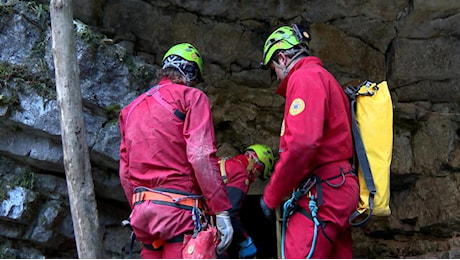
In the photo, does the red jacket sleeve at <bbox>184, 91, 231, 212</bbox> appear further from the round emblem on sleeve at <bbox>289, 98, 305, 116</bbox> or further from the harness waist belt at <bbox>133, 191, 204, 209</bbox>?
the round emblem on sleeve at <bbox>289, 98, 305, 116</bbox>

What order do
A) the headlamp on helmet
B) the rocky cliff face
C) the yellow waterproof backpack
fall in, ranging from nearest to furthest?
the yellow waterproof backpack → the headlamp on helmet → the rocky cliff face

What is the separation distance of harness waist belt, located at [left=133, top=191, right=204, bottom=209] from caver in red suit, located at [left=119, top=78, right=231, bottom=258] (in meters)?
0.04

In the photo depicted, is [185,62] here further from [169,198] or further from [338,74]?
[338,74]

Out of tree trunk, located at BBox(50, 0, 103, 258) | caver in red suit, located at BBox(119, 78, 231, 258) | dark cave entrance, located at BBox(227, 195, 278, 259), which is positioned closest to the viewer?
caver in red suit, located at BBox(119, 78, 231, 258)

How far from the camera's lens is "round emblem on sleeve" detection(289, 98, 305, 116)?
11.9 feet

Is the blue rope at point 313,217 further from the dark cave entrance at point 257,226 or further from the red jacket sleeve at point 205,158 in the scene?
the dark cave entrance at point 257,226

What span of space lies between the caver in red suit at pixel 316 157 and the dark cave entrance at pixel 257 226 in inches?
124

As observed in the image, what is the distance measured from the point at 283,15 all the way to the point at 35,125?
319 cm

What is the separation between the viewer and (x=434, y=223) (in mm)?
6680

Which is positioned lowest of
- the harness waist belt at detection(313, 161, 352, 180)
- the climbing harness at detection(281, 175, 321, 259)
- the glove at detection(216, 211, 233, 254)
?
the glove at detection(216, 211, 233, 254)

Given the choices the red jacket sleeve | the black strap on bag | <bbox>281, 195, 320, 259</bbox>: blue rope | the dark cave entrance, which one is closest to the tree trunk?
the red jacket sleeve

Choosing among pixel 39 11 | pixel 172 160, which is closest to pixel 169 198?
pixel 172 160

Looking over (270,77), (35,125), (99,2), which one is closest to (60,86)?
(35,125)

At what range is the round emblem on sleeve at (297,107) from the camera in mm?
3616
